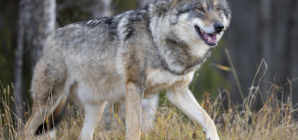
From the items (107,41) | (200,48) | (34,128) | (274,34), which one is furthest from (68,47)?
(274,34)

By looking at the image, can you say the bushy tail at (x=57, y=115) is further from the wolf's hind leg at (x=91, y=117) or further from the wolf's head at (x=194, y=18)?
the wolf's head at (x=194, y=18)

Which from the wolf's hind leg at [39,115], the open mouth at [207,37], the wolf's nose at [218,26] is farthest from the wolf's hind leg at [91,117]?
the wolf's nose at [218,26]

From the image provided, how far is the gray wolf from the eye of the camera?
3.40 m

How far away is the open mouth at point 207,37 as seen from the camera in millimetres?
3289

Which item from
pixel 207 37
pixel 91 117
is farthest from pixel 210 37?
pixel 91 117

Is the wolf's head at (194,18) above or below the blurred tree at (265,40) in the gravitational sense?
above

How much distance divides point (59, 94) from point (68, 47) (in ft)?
1.96

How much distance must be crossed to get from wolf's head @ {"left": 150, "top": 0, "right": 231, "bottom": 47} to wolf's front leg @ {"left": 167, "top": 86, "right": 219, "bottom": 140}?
2.17ft

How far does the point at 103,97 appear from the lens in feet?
13.0

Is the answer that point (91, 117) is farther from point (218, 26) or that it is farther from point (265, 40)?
point (265, 40)

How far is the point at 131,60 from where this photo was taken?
3471 mm

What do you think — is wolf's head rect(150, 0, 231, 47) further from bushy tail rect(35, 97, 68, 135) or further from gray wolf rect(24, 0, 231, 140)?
bushy tail rect(35, 97, 68, 135)

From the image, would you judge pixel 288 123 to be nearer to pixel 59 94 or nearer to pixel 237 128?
pixel 237 128

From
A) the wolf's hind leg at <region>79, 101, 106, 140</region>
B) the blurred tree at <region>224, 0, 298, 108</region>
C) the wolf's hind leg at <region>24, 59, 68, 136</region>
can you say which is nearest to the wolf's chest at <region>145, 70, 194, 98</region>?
the wolf's hind leg at <region>79, 101, 106, 140</region>
